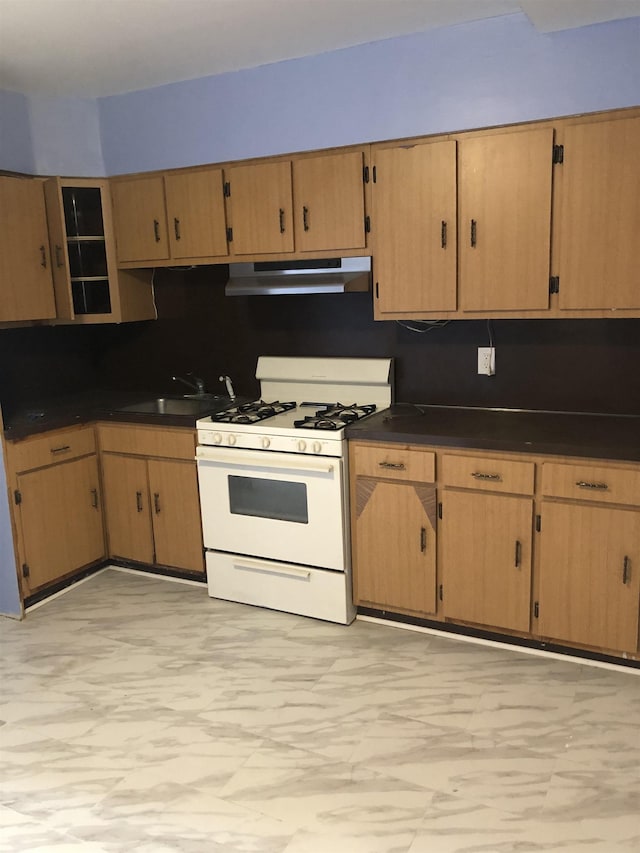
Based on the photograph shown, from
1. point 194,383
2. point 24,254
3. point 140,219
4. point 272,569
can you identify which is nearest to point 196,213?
point 140,219

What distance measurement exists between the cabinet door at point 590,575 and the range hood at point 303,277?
1.34 meters

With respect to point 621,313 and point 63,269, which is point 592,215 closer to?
point 621,313

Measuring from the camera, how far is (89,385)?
455 cm

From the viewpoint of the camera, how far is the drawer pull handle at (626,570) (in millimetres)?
2699

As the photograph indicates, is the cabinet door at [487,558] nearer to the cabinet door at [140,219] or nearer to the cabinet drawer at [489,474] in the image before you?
the cabinet drawer at [489,474]

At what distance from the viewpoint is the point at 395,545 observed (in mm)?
3174

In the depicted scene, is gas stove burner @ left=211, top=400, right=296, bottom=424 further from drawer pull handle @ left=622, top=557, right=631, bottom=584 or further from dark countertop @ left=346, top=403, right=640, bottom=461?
drawer pull handle @ left=622, top=557, right=631, bottom=584

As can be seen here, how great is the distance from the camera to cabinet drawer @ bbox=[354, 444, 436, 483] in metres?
3.03

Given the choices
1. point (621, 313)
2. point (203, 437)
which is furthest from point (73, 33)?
point (621, 313)

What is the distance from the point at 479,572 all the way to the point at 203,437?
1446mm

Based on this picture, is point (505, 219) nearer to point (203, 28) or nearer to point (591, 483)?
point (591, 483)

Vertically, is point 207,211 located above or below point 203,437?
above

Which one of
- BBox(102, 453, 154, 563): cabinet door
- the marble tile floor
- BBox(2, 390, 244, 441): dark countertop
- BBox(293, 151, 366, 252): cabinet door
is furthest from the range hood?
the marble tile floor

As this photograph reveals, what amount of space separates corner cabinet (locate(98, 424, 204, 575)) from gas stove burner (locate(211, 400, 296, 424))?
21 cm
